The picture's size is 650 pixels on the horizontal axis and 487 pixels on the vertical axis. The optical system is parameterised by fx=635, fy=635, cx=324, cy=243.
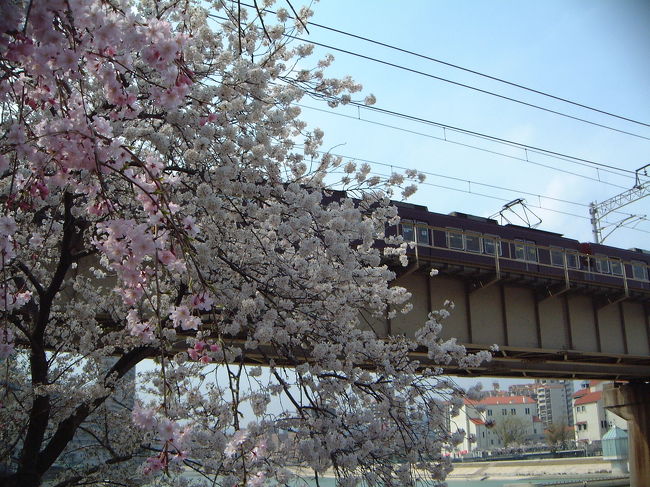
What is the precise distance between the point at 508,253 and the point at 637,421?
40.7 feet

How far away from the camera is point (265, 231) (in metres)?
8.45

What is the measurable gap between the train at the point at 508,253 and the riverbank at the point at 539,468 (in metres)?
35.2

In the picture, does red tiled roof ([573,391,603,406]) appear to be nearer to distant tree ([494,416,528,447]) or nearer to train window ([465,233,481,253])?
distant tree ([494,416,528,447])

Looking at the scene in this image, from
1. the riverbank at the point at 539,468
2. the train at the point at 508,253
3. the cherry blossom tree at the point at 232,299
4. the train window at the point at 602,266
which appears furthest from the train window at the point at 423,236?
the riverbank at the point at 539,468

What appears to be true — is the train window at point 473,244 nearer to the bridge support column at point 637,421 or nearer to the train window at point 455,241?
the train window at point 455,241

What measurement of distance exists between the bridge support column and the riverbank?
94.3ft

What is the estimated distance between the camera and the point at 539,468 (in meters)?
62.5

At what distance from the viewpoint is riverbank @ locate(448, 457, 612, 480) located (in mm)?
58638

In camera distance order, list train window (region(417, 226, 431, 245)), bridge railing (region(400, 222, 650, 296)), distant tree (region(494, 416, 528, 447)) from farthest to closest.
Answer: distant tree (region(494, 416, 528, 447)) → train window (region(417, 226, 431, 245)) → bridge railing (region(400, 222, 650, 296))

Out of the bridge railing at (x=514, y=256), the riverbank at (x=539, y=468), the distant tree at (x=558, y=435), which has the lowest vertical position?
the riverbank at (x=539, y=468)

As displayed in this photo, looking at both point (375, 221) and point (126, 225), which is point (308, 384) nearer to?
point (375, 221)

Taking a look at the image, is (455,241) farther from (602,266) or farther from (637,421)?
(637,421)

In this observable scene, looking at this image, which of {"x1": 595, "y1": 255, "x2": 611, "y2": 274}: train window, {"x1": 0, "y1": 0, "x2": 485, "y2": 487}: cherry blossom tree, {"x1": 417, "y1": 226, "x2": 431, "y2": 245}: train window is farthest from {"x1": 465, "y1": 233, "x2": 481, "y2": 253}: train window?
{"x1": 0, "y1": 0, "x2": 485, "y2": 487}: cherry blossom tree

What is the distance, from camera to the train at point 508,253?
1775 cm
